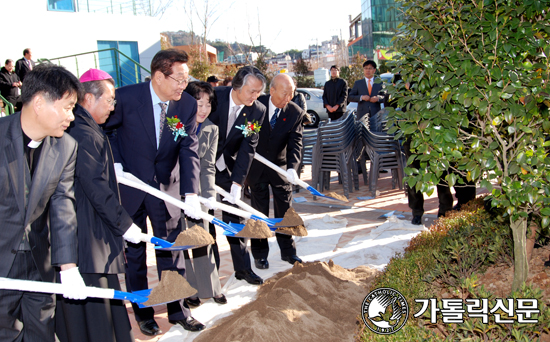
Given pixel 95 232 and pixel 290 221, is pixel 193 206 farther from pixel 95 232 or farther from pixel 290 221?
pixel 290 221

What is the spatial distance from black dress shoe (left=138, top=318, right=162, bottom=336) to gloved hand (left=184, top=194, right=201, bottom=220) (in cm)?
96

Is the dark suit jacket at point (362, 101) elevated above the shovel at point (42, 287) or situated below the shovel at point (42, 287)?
above

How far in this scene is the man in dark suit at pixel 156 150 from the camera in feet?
11.6

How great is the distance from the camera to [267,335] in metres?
3.14

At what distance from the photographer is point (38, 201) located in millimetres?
2391

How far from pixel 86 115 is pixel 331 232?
14.1 feet

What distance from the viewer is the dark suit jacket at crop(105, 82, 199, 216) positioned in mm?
3572

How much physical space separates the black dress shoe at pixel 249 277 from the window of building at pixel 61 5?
15.3 metres

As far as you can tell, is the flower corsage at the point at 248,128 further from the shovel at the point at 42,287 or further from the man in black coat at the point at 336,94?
the man in black coat at the point at 336,94

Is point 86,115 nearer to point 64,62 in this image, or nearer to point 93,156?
point 93,156

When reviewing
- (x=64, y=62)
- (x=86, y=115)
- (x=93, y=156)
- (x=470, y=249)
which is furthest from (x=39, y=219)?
(x=64, y=62)

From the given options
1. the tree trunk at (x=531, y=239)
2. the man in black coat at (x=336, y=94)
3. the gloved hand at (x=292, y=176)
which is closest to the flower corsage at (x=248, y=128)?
the gloved hand at (x=292, y=176)

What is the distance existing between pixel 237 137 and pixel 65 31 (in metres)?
14.6

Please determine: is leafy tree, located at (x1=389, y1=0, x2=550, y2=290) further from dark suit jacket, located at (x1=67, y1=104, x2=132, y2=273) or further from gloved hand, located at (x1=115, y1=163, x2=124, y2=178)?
gloved hand, located at (x1=115, y1=163, x2=124, y2=178)
